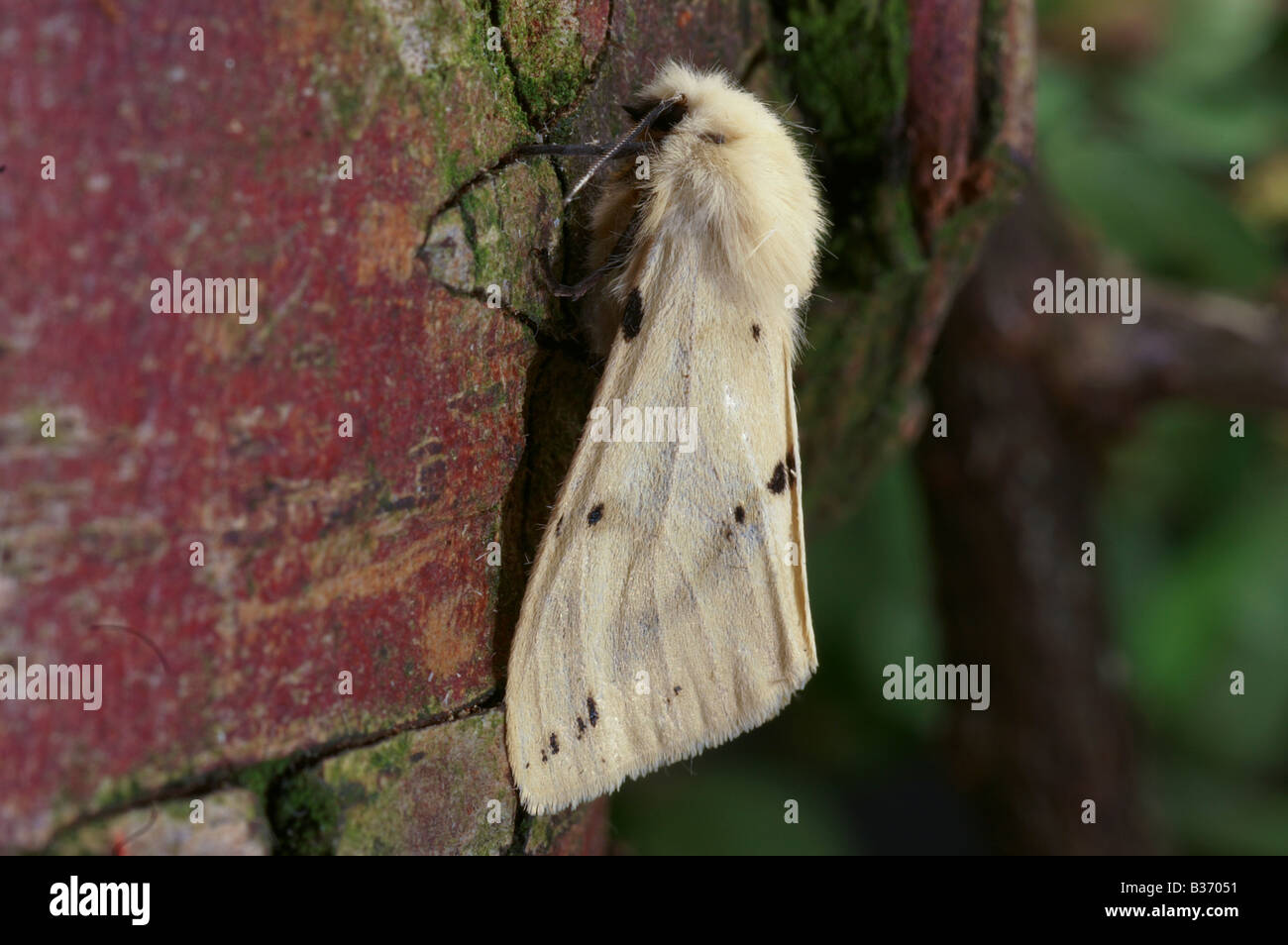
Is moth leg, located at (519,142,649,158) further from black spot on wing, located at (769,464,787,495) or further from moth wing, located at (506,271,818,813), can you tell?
black spot on wing, located at (769,464,787,495)

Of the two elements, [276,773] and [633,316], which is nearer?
[276,773]

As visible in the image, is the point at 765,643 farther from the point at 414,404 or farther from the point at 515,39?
the point at 515,39

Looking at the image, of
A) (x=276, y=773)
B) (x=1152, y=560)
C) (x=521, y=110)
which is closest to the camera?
(x=276, y=773)

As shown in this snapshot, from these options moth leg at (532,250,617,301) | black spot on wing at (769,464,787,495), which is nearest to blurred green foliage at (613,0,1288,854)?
black spot on wing at (769,464,787,495)

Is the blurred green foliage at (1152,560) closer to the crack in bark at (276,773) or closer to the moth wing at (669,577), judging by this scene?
the moth wing at (669,577)

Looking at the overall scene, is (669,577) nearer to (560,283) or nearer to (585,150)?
(560,283)

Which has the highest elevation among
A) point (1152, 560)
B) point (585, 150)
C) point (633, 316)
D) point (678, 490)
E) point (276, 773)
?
point (585, 150)

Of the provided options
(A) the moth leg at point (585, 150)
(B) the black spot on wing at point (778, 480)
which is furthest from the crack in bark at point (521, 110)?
(B) the black spot on wing at point (778, 480)

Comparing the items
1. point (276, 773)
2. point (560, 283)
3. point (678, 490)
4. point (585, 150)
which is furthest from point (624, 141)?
point (276, 773)
